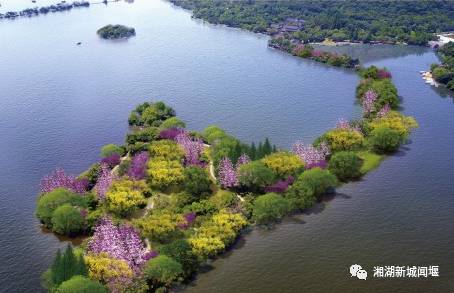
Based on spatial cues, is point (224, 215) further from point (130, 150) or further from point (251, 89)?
point (251, 89)

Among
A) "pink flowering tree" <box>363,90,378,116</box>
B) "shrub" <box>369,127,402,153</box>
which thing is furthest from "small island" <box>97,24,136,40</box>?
"shrub" <box>369,127,402,153</box>

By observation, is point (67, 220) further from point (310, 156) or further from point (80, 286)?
point (310, 156)

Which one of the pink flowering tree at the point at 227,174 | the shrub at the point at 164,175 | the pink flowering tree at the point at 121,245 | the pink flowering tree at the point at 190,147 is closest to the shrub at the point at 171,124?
the pink flowering tree at the point at 190,147

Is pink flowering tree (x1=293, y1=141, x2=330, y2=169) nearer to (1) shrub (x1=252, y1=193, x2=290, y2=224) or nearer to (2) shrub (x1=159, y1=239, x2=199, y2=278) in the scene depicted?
(1) shrub (x1=252, y1=193, x2=290, y2=224)

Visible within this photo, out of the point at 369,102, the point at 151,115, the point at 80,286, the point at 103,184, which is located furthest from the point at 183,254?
the point at 369,102

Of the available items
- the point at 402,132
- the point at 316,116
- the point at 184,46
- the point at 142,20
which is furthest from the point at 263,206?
the point at 142,20
